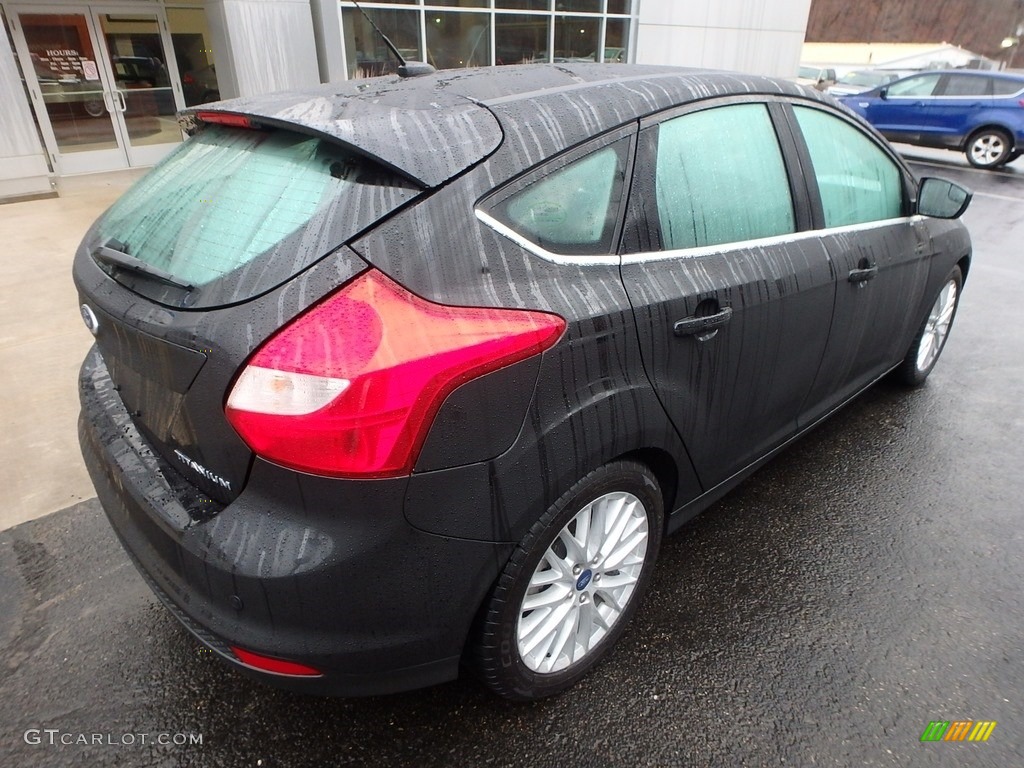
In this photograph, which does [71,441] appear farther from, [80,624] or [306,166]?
[306,166]

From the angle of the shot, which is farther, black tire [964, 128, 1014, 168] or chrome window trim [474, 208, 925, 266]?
black tire [964, 128, 1014, 168]

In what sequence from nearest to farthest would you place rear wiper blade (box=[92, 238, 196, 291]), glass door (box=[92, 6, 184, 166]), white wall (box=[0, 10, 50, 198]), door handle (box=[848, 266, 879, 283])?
1. rear wiper blade (box=[92, 238, 196, 291])
2. door handle (box=[848, 266, 879, 283])
3. white wall (box=[0, 10, 50, 198])
4. glass door (box=[92, 6, 184, 166])

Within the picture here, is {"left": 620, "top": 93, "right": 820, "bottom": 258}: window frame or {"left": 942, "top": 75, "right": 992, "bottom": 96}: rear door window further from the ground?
Answer: {"left": 620, "top": 93, "right": 820, "bottom": 258}: window frame

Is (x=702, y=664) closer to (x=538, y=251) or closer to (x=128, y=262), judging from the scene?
(x=538, y=251)

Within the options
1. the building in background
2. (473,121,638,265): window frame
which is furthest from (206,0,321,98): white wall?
(473,121,638,265): window frame

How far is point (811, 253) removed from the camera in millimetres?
2414

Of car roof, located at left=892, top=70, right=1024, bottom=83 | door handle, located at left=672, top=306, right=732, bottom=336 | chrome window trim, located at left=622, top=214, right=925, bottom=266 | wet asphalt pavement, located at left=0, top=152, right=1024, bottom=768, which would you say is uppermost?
chrome window trim, located at left=622, top=214, right=925, bottom=266

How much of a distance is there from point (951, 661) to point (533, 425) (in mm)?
1656

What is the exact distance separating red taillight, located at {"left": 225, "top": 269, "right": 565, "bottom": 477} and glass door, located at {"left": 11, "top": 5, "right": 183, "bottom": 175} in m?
10.00

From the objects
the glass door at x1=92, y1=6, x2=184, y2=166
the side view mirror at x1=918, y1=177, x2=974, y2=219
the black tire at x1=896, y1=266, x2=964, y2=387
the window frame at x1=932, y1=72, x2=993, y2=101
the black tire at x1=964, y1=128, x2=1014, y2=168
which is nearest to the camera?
the side view mirror at x1=918, y1=177, x2=974, y2=219

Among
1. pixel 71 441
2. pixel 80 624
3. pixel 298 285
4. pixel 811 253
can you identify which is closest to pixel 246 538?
pixel 298 285

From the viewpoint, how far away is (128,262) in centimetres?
169

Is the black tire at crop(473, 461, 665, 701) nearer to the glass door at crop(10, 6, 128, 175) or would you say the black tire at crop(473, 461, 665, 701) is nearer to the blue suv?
the glass door at crop(10, 6, 128, 175)

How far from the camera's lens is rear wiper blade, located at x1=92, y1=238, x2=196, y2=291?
1566 millimetres
